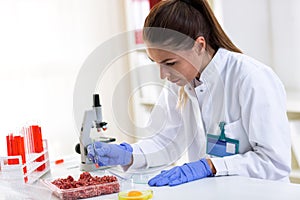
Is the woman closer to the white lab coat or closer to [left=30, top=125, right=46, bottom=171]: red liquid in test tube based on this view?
the white lab coat

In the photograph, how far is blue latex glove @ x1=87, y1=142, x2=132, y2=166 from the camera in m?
1.69

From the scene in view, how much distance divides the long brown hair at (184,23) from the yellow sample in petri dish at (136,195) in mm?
517

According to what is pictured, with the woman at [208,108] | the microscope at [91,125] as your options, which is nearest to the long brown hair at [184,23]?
the woman at [208,108]

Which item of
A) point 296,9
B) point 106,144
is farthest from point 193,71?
point 296,9

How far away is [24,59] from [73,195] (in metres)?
2.03

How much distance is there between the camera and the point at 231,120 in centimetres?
166

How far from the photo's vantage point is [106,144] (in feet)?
5.65

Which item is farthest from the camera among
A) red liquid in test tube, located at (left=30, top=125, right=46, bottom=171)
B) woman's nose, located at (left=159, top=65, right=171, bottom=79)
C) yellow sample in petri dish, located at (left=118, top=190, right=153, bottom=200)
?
red liquid in test tube, located at (left=30, top=125, right=46, bottom=171)

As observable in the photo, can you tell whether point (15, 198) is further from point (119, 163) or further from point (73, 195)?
point (119, 163)

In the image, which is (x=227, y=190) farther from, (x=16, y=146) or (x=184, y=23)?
(x=16, y=146)

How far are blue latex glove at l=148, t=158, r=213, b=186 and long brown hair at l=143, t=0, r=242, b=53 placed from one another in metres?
0.40

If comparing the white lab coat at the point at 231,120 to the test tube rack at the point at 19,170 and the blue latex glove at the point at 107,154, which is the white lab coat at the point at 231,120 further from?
the test tube rack at the point at 19,170

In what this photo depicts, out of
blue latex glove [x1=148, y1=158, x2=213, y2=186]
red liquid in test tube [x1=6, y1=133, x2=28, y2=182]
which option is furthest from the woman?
red liquid in test tube [x1=6, y1=133, x2=28, y2=182]

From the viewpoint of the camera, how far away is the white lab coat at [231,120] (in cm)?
154
